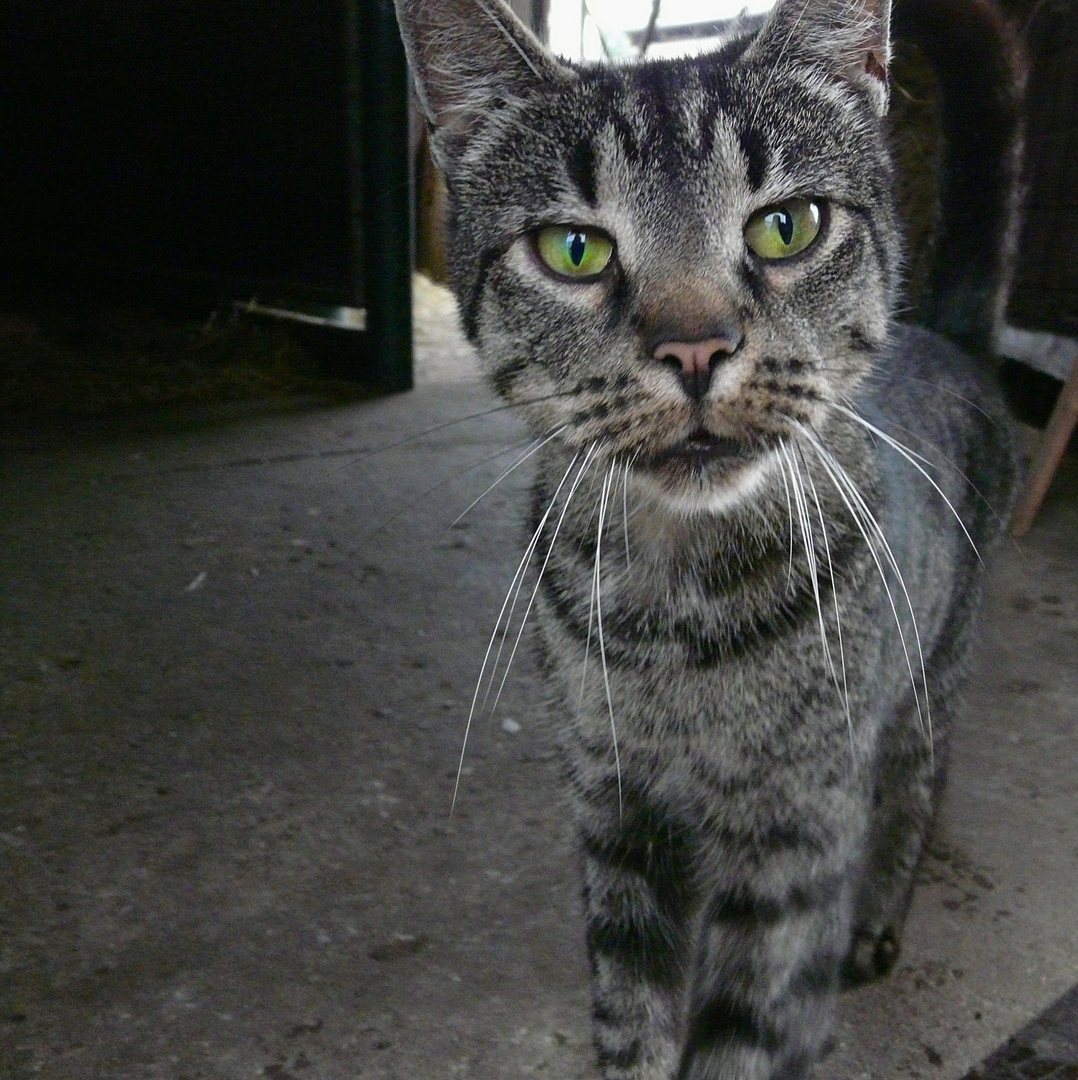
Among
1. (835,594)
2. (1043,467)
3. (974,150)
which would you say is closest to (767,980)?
(835,594)

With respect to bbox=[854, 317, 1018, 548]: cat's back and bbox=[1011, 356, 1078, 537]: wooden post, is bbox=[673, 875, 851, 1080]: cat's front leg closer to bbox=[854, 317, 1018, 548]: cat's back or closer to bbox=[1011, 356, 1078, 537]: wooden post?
bbox=[854, 317, 1018, 548]: cat's back

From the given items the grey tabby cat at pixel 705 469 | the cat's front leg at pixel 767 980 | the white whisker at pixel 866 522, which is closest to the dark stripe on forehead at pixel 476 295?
the grey tabby cat at pixel 705 469

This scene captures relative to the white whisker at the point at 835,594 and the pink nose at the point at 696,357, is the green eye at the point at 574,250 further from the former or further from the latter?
the white whisker at the point at 835,594

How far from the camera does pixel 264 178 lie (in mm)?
5613

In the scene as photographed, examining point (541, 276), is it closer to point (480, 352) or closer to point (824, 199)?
point (480, 352)

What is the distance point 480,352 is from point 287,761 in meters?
1.11

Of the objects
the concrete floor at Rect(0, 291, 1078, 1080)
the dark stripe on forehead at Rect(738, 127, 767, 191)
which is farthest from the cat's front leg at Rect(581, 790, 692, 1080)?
the dark stripe on forehead at Rect(738, 127, 767, 191)

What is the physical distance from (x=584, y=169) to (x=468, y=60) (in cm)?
28

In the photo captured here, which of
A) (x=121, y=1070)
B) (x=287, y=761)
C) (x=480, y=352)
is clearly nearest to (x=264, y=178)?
(x=287, y=761)

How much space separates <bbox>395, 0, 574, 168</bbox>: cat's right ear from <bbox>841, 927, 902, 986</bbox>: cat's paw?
1.42m

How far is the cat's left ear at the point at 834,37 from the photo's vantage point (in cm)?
156

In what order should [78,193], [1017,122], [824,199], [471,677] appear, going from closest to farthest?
[824,199], [1017,122], [471,677], [78,193]

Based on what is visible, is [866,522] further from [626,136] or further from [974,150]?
[974,150]

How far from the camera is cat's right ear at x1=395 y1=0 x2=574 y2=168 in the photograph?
1.58 metres
